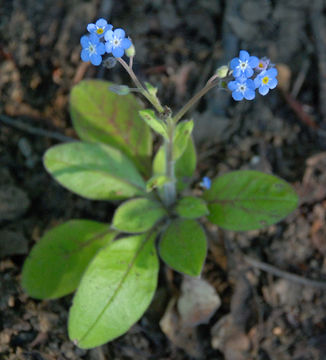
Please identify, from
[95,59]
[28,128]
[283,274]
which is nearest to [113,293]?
[283,274]

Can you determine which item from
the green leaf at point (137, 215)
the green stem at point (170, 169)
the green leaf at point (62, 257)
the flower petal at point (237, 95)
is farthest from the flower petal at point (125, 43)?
the green leaf at point (62, 257)

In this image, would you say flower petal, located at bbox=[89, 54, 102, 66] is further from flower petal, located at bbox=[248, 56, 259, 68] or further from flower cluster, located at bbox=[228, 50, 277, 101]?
flower petal, located at bbox=[248, 56, 259, 68]

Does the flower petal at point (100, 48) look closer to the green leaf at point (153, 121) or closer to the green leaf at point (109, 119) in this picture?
the green leaf at point (153, 121)

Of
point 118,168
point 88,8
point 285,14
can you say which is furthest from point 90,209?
point 285,14

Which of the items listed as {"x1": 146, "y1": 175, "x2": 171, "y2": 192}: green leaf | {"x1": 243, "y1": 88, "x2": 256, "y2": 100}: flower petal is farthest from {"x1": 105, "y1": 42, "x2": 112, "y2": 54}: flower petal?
{"x1": 146, "y1": 175, "x2": 171, "y2": 192}: green leaf

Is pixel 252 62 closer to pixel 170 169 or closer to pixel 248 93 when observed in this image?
pixel 248 93

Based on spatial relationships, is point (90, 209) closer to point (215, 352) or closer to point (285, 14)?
point (215, 352)
